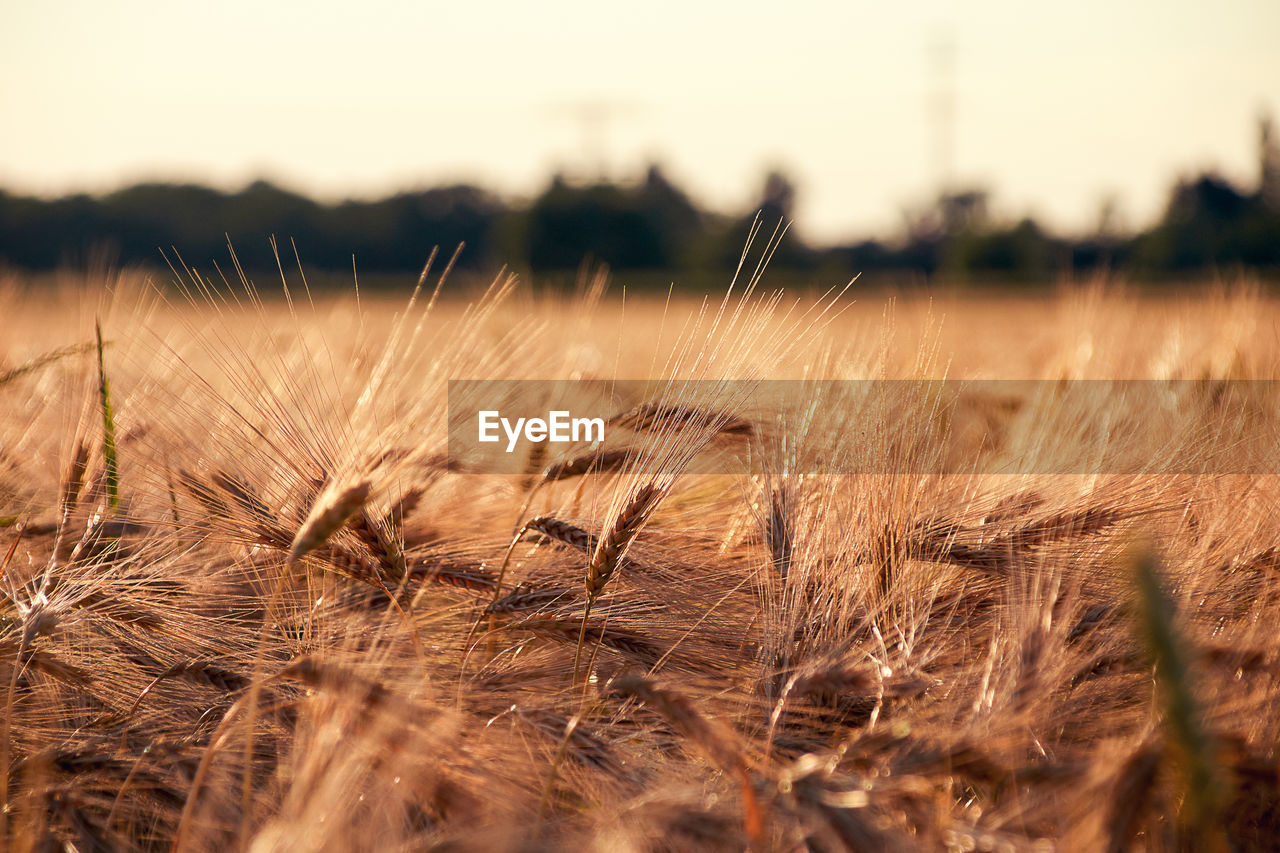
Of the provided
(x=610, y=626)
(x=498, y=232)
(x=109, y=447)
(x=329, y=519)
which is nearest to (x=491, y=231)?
(x=498, y=232)

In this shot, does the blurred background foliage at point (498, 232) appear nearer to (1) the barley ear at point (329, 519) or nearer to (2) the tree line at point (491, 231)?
(2) the tree line at point (491, 231)

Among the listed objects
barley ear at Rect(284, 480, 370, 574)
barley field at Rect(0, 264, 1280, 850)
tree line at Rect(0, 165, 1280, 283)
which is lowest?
barley field at Rect(0, 264, 1280, 850)

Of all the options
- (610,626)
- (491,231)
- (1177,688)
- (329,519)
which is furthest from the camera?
(491,231)

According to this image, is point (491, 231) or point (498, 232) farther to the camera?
point (491, 231)

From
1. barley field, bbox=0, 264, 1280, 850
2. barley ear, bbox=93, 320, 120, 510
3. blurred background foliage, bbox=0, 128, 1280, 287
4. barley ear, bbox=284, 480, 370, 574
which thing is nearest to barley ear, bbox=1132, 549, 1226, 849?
barley field, bbox=0, 264, 1280, 850

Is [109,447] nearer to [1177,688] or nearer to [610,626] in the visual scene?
[610,626]

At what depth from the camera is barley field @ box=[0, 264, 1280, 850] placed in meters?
0.89

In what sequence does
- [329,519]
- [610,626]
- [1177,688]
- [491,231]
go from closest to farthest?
[1177,688]
[329,519]
[610,626]
[491,231]

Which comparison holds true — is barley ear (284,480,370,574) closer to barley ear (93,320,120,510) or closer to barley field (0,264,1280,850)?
barley field (0,264,1280,850)

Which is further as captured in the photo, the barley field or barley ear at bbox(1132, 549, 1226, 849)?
the barley field

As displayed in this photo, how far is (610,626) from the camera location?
1.29 meters

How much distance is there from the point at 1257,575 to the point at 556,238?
2624 cm

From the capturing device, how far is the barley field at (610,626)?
35.1 inches

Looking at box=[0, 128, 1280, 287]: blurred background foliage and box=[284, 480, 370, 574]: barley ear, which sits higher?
box=[0, 128, 1280, 287]: blurred background foliage
